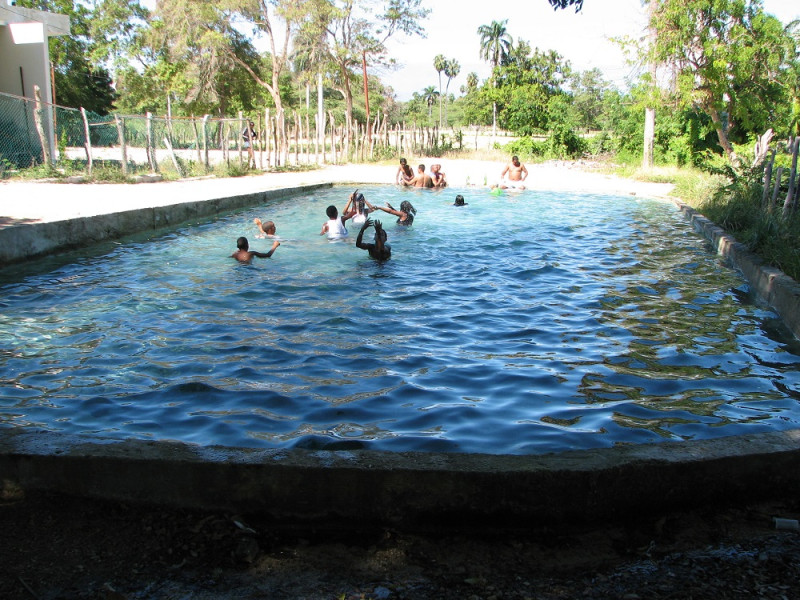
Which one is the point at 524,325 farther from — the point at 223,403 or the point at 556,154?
the point at 556,154

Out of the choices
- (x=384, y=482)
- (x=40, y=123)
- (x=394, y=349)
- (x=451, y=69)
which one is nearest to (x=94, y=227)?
A: (x=394, y=349)

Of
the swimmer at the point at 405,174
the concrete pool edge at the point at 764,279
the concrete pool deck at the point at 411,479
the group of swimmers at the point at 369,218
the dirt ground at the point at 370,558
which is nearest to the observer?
the dirt ground at the point at 370,558

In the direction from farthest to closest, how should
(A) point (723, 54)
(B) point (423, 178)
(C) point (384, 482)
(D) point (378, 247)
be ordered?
(B) point (423, 178) → (A) point (723, 54) → (D) point (378, 247) → (C) point (384, 482)

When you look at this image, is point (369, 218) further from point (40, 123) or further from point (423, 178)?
point (40, 123)

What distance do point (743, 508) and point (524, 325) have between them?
4.01 metres

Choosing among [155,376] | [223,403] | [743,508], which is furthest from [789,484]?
[155,376]

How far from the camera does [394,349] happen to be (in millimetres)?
6547

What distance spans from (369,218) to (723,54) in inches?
527

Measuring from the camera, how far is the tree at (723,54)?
21.2m

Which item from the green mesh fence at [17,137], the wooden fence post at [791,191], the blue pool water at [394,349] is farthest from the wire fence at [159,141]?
→ the wooden fence post at [791,191]

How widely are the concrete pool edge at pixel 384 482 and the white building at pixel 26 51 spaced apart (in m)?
20.3

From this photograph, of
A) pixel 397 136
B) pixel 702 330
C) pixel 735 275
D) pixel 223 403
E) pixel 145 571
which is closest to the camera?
pixel 145 571

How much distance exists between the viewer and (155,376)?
570 centimetres

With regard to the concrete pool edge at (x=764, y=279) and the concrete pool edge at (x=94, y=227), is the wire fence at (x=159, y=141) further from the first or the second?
the concrete pool edge at (x=764, y=279)
